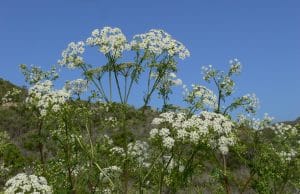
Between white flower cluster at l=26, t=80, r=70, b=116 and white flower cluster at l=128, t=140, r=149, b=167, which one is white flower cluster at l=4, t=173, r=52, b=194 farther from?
white flower cluster at l=128, t=140, r=149, b=167

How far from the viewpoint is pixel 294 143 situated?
44.3 feet

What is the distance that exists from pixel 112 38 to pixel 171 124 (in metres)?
2.20

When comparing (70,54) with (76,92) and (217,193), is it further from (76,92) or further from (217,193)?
(217,193)

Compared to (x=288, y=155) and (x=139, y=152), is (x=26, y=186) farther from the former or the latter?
(x=288, y=155)

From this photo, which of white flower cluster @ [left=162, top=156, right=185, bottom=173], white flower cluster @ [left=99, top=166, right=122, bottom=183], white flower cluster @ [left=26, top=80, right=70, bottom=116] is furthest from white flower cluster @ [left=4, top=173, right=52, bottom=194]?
white flower cluster @ [left=162, top=156, right=185, bottom=173]

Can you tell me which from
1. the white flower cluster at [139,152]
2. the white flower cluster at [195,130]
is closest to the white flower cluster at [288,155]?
the white flower cluster at [195,130]

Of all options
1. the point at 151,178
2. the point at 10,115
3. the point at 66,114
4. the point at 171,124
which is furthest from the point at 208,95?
the point at 10,115

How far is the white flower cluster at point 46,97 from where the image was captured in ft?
39.0

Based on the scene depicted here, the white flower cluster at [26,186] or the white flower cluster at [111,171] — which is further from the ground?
the white flower cluster at [111,171]

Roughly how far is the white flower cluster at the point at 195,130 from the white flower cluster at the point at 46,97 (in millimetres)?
2066

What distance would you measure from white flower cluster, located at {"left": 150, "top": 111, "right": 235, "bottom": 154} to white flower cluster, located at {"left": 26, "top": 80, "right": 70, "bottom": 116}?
6.78 ft

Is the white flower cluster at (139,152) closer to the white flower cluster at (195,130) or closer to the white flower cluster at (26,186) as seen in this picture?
the white flower cluster at (195,130)

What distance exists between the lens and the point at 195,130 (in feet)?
36.8

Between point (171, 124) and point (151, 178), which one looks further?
point (151, 178)
